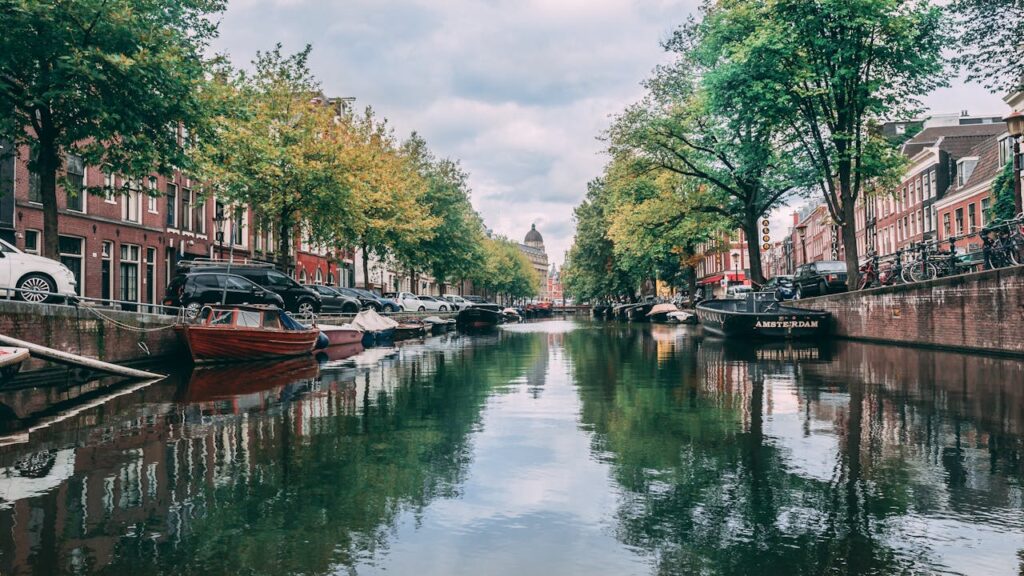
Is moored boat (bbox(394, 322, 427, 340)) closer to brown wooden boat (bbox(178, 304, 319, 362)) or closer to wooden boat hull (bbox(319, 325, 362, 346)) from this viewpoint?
wooden boat hull (bbox(319, 325, 362, 346))

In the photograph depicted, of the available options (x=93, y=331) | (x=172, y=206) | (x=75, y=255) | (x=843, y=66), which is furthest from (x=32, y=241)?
(x=843, y=66)

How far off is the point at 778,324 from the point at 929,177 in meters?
36.5

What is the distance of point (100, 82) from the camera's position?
17.2 meters

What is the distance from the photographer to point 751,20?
26875 mm

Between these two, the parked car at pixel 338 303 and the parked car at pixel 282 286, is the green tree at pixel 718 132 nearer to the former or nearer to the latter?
the parked car at pixel 338 303

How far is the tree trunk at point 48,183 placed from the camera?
18.2 metres

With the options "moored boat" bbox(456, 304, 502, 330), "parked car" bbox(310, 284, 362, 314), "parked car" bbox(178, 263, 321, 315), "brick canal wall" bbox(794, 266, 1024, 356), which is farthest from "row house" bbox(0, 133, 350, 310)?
"brick canal wall" bbox(794, 266, 1024, 356)

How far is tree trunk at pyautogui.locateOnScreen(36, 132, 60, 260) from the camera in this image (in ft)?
59.9

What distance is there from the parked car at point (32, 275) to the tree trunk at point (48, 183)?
24.2 inches

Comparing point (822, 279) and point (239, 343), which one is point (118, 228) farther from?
point (822, 279)

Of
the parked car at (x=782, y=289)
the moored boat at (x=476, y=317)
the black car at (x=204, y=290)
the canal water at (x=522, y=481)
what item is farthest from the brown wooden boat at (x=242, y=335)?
the moored boat at (x=476, y=317)

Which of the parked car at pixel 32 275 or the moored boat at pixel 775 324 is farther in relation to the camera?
the moored boat at pixel 775 324

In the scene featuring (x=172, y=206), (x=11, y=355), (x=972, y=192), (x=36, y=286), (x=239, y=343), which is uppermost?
(x=972, y=192)

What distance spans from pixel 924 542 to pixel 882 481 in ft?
5.28
